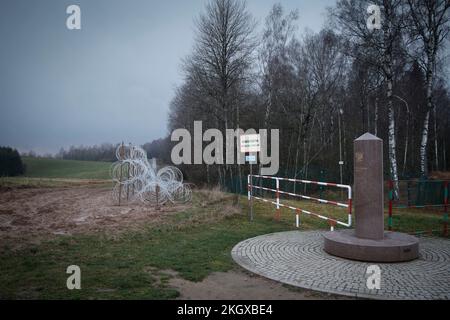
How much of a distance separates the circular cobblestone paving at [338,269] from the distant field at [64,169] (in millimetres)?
41683

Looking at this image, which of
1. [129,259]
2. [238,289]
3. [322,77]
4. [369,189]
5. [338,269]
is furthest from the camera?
[322,77]

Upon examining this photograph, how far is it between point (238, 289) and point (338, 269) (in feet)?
7.14

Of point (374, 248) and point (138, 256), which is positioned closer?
point (374, 248)

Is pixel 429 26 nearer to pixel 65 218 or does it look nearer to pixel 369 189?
pixel 369 189

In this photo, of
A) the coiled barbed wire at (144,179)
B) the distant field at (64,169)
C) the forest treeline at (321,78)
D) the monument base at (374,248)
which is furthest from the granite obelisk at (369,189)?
the distant field at (64,169)

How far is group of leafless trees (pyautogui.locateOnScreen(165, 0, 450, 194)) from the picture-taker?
807 inches

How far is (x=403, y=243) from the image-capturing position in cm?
789

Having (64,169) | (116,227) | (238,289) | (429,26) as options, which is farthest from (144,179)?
(64,169)

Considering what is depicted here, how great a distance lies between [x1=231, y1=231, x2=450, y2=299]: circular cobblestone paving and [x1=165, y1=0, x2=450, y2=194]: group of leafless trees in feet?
45.5

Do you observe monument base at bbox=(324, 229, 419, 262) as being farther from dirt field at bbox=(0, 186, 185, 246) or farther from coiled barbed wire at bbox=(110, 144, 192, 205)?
coiled barbed wire at bbox=(110, 144, 192, 205)

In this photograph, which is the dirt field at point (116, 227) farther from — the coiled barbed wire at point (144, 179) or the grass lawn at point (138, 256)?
the coiled barbed wire at point (144, 179)

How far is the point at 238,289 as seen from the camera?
6008mm
